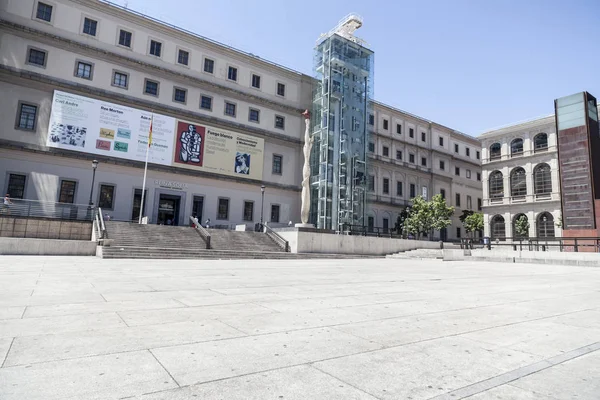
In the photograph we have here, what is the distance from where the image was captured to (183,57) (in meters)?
37.1

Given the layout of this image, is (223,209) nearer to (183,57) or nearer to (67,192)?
(67,192)

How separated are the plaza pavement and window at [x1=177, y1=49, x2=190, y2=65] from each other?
112ft

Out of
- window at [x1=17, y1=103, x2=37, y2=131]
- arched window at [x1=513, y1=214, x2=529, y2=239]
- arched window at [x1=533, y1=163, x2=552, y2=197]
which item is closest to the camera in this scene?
window at [x1=17, y1=103, x2=37, y2=131]

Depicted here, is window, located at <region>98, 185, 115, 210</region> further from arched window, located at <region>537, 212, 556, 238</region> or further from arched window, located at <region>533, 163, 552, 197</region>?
arched window, located at <region>533, 163, 552, 197</region>

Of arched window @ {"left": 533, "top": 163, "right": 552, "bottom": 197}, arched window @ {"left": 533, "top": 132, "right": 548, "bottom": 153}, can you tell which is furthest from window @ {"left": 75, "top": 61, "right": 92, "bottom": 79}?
arched window @ {"left": 533, "top": 163, "right": 552, "bottom": 197}

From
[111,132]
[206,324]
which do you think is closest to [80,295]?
[206,324]

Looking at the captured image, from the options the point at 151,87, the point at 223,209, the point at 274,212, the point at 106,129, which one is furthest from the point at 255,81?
the point at 106,129

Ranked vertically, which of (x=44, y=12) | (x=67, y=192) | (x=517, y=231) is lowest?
(x=517, y=231)

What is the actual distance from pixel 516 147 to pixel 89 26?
52.5 metres

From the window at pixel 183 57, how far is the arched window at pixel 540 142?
44.6 meters

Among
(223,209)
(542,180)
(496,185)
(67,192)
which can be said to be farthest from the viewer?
(496,185)

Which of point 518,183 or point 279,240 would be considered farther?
point 518,183

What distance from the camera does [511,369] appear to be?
336cm

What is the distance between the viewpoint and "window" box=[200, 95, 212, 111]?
37.4 m
